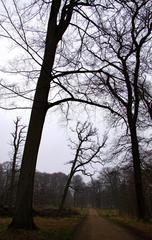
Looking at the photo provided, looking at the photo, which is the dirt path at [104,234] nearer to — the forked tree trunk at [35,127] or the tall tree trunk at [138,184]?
the forked tree trunk at [35,127]

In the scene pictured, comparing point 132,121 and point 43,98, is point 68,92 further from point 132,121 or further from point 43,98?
point 132,121

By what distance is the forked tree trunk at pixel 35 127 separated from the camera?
8.55 metres

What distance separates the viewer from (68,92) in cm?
1105

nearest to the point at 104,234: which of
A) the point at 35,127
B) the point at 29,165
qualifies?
the point at 29,165

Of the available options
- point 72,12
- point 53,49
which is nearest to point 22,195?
point 53,49

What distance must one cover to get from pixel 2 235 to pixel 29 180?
1.89 meters

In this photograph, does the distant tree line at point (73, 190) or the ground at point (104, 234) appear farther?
the distant tree line at point (73, 190)

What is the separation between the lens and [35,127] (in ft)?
31.0

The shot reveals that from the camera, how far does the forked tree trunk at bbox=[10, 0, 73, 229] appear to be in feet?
28.0

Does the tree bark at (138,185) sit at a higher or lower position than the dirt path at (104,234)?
higher

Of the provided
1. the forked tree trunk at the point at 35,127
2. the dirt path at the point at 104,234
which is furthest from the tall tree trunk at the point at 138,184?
the forked tree trunk at the point at 35,127

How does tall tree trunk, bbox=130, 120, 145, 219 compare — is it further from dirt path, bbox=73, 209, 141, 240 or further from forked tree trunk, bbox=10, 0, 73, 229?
forked tree trunk, bbox=10, 0, 73, 229

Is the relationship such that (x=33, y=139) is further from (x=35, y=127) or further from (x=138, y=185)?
(x=138, y=185)

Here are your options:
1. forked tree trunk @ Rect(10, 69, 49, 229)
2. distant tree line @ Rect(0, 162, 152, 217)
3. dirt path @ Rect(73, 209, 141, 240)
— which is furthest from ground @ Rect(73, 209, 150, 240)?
distant tree line @ Rect(0, 162, 152, 217)
